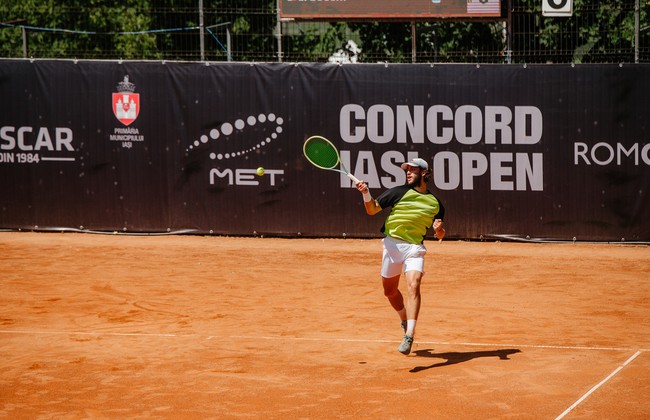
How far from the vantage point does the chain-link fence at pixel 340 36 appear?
20859mm

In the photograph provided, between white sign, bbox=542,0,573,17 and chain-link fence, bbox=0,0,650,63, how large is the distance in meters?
0.23

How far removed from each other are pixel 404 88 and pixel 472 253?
3.50 metres

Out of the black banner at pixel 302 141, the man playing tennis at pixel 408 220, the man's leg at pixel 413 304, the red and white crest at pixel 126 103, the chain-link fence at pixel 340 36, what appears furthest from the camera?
the chain-link fence at pixel 340 36

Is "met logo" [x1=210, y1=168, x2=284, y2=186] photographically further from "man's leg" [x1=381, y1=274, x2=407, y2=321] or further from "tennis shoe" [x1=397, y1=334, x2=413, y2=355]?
"tennis shoe" [x1=397, y1=334, x2=413, y2=355]

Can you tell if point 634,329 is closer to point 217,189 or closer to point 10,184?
point 217,189

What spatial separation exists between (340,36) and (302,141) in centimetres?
919

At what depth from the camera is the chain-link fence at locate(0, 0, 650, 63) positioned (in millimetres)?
20859

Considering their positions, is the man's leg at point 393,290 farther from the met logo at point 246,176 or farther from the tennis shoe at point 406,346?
the met logo at point 246,176

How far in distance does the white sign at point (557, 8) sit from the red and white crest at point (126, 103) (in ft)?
26.3

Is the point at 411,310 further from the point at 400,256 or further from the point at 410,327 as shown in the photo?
the point at 400,256

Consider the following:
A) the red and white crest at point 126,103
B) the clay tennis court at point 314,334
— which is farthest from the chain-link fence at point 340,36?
the clay tennis court at point 314,334

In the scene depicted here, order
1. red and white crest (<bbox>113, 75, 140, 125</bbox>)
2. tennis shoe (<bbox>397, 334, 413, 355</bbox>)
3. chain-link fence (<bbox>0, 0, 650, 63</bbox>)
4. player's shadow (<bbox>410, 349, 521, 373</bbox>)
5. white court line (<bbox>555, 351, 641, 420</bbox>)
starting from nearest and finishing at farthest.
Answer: white court line (<bbox>555, 351, 641, 420</bbox>) < tennis shoe (<bbox>397, 334, 413, 355</bbox>) < player's shadow (<bbox>410, 349, 521, 373</bbox>) < red and white crest (<bbox>113, 75, 140, 125</bbox>) < chain-link fence (<bbox>0, 0, 650, 63</bbox>)

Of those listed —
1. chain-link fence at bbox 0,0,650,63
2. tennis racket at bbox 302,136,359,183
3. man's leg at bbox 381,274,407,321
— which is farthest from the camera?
chain-link fence at bbox 0,0,650,63

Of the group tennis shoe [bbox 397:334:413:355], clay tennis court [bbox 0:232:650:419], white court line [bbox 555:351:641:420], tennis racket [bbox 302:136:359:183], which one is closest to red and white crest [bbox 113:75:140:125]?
clay tennis court [bbox 0:232:650:419]
